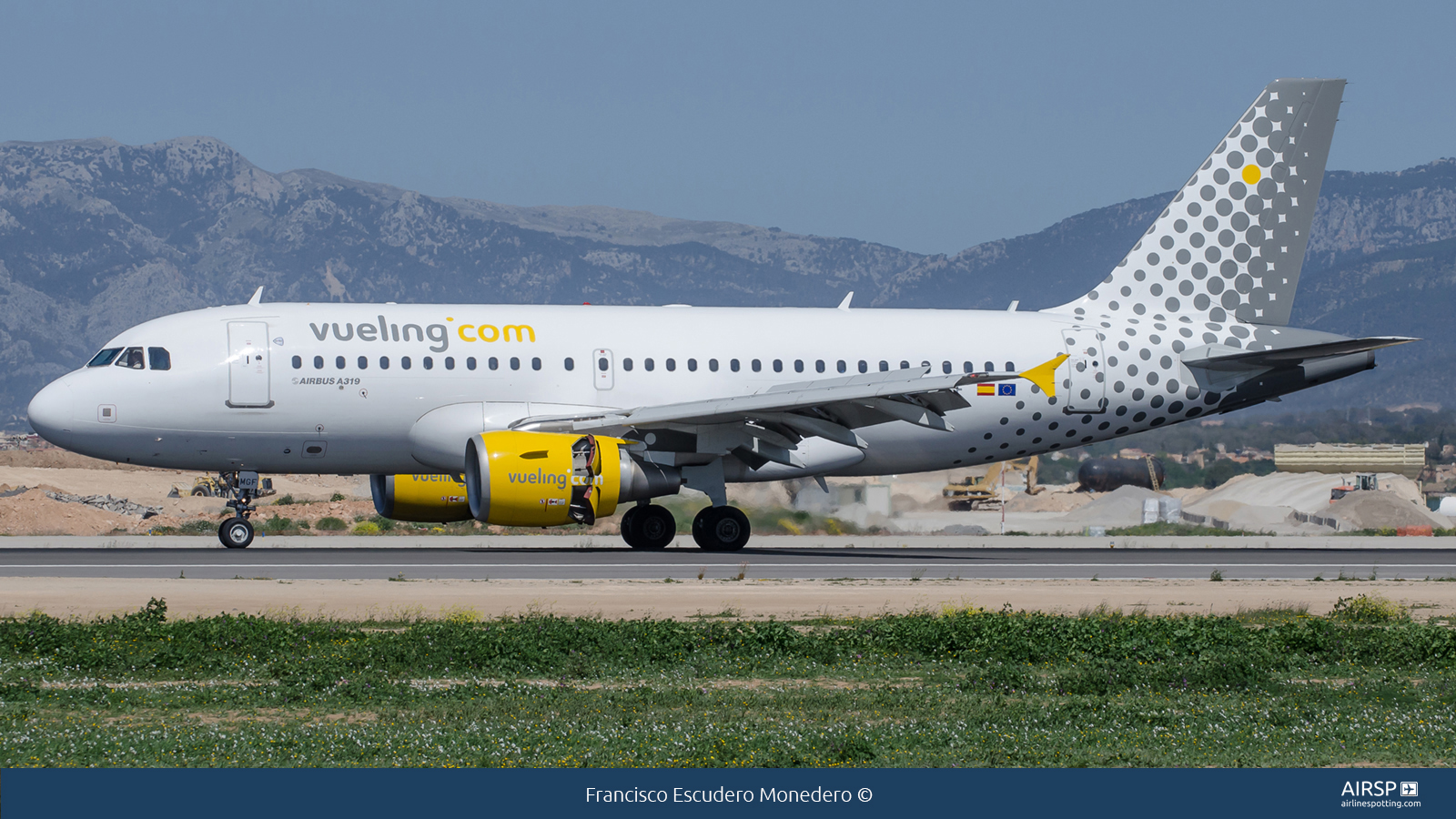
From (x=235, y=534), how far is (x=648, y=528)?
6.69 m

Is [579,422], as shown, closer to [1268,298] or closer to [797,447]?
[797,447]

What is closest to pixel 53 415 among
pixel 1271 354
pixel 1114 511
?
pixel 1271 354

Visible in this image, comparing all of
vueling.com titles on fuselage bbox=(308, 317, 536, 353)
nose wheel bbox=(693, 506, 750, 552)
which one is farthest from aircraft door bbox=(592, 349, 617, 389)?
nose wheel bbox=(693, 506, 750, 552)

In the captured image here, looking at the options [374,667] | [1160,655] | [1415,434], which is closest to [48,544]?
[374,667]

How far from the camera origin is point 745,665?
1359 cm

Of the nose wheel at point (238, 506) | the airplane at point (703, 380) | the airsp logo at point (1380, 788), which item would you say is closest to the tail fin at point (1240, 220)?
the airplane at point (703, 380)

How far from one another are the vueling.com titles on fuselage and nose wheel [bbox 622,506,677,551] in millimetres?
3457

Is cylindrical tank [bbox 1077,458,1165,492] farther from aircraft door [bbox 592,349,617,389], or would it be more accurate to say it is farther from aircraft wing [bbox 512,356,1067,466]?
aircraft door [bbox 592,349,617,389]

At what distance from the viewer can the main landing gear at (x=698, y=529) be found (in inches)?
1069

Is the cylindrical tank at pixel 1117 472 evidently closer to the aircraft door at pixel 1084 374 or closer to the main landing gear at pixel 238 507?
the aircraft door at pixel 1084 374

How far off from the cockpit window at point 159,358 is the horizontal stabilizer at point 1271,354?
17.4 metres

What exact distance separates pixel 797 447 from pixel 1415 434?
57.1 m

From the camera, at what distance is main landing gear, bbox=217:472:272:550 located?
26453 millimetres

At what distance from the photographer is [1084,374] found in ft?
95.7
